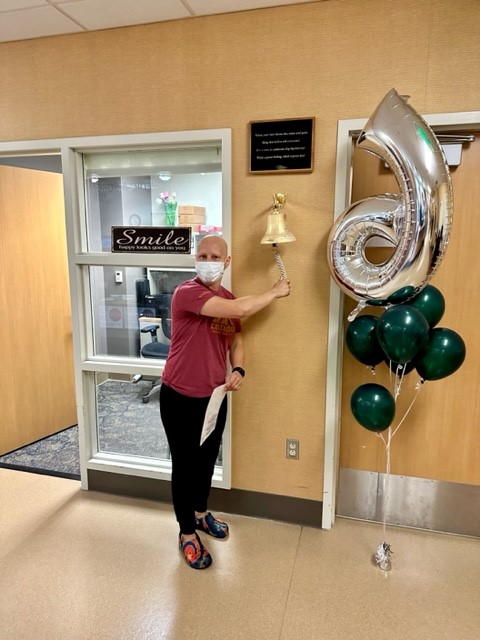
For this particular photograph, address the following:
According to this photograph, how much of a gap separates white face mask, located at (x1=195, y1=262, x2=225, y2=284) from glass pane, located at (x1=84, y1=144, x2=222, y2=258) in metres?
0.47

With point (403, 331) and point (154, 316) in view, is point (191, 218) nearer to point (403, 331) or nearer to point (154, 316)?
point (154, 316)

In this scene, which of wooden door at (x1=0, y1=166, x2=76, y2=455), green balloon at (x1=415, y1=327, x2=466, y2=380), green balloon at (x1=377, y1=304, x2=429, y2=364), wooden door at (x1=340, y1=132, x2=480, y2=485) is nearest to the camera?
green balloon at (x1=377, y1=304, x2=429, y2=364)

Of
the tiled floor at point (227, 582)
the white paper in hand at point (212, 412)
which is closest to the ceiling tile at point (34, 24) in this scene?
the white paper in hand at point (212, 412)

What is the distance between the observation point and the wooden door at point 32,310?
3227 millimetres

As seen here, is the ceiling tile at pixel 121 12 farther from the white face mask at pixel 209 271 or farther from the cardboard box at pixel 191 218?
the white face mask at pixel 209 271

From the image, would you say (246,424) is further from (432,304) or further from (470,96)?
(470,96)

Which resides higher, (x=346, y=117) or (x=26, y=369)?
(x=346, y=117)

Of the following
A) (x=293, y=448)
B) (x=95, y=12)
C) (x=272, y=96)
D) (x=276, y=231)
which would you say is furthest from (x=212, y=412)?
(x=95, y=12)

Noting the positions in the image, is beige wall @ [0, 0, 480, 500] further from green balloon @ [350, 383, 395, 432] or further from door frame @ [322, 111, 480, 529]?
green balloon @ [350, 383, 395, 432]

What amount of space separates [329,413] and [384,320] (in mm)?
741

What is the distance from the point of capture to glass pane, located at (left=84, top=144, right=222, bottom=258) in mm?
2445

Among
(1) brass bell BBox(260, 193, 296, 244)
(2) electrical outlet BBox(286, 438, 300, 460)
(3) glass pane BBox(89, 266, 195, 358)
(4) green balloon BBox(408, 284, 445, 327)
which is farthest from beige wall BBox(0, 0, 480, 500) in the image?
(3) glass pane BBox(89, 266, 195, 358)

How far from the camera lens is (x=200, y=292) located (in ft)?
6.55

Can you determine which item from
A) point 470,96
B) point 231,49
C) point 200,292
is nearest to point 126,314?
point 200,292
